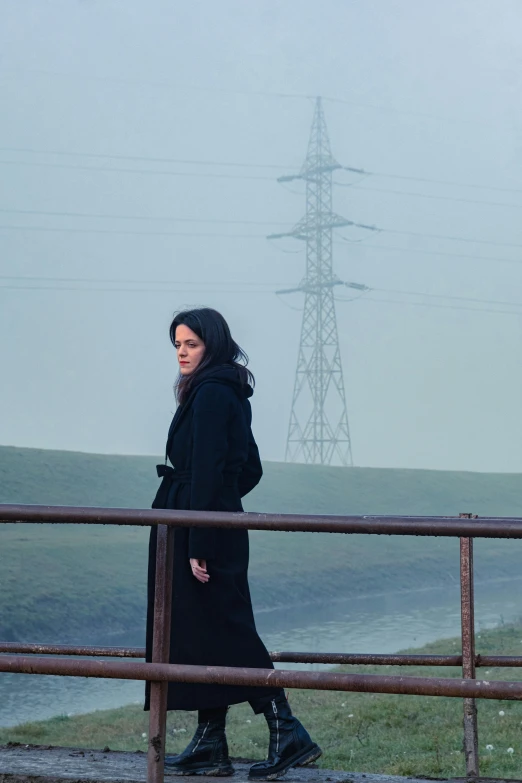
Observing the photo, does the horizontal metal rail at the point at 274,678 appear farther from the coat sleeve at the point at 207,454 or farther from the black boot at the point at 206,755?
the black boot at the point at 206,755

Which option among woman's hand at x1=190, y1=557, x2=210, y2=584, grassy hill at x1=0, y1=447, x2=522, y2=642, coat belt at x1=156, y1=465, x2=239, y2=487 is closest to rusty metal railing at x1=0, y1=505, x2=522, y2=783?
woman's hand at x1=190, y1=557, x2=210, y2=584

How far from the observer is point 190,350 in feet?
14.4

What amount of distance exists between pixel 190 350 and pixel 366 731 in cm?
502

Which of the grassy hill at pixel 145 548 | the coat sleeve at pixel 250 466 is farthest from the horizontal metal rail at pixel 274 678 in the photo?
the grassy hill at pixel 145 548

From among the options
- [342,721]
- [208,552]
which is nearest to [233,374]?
[208,552]

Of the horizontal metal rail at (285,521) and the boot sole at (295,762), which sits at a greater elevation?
the horizontal metal rail at (285,521)

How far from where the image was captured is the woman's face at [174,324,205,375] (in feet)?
14.4

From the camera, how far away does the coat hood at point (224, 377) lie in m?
4.29

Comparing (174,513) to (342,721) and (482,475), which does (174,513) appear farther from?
(482,475)

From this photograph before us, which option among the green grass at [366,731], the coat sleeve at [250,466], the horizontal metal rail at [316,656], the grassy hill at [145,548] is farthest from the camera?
the grassy hill at [145,548]

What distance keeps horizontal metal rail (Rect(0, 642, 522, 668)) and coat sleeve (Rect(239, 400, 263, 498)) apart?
0.67 meters

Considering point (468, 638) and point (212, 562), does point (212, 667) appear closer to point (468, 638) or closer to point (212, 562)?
point (212, 562)

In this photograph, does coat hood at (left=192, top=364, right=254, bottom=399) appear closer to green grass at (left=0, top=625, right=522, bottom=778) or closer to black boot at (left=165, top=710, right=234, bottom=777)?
black boot at (left=165, top=710, right=234, bottom=777)

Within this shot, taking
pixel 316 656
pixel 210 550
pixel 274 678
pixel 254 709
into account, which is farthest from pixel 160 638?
pixel 316 656
